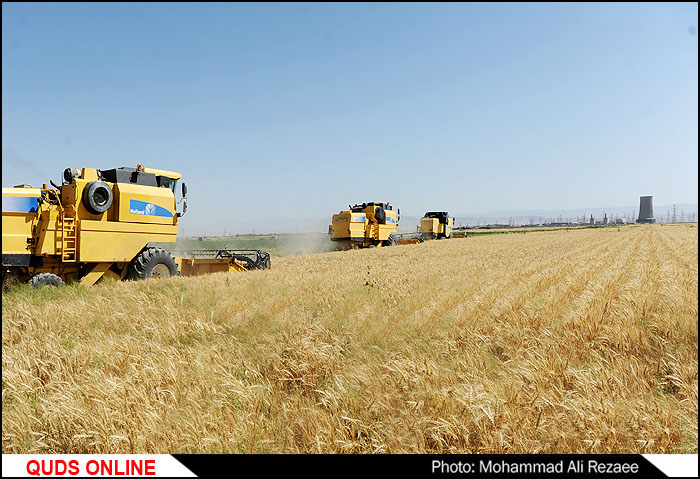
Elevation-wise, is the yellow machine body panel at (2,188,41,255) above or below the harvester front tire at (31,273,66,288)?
above

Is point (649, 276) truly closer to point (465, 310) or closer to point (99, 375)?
point (465, 310)

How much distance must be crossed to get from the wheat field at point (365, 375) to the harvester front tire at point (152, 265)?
4.17m

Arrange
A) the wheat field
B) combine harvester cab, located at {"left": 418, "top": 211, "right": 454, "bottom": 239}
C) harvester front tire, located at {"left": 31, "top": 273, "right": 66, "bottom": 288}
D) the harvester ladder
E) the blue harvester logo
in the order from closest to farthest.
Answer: the wheat field, harvester front tire, located at {"left": 31, "top": 273, "right": 66, "bottom": 288}, the harvester ladder, the blue harvester logo, combine harvester cab, located at {"left": 418, "top": 211, "right": 454, "bottom": 239}

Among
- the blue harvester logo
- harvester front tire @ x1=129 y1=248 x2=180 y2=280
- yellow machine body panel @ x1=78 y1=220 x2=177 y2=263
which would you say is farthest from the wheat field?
the blue harvester logo

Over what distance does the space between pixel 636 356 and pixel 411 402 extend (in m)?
2.58

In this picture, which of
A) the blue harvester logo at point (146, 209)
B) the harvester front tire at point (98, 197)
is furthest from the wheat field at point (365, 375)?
the blue harvester logo at point (146, 209)

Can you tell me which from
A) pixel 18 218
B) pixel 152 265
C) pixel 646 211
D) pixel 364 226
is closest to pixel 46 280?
pixel 18 218

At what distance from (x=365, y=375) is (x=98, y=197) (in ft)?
31.7

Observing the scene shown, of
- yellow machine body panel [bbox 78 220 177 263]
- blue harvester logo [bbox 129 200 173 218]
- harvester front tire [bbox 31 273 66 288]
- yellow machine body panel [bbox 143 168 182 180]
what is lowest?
harvester front tire [bbox 31 273 66 288]

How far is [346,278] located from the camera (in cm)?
967

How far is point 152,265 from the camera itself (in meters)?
11.1

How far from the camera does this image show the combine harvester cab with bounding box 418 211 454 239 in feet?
136

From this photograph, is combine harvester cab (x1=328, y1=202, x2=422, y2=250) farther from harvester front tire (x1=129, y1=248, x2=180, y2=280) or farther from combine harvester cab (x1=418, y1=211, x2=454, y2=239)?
harvester front tire (x1=129, y1=248, x2=180, y2=280)

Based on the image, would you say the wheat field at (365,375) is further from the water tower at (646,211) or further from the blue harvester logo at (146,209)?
the water tower at (646,211)
